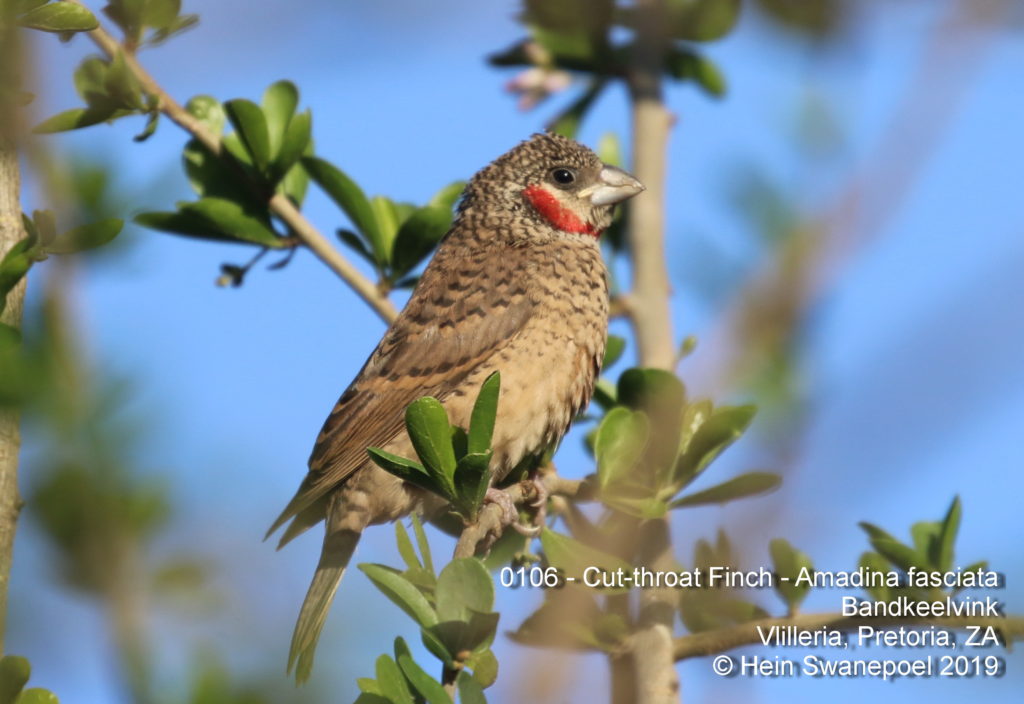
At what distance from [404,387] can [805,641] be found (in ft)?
6.33

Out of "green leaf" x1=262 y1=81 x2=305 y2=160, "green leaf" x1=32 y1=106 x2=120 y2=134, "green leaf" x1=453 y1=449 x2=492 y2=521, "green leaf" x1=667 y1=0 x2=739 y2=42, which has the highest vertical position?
"green leaf" x1=667 y1=0 x2=739 y2=42

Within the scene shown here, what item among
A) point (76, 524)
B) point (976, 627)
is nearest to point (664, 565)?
point (976, 627)

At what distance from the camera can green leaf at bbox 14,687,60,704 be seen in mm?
1913

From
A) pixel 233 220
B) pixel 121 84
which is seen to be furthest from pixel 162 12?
pixel 233 220

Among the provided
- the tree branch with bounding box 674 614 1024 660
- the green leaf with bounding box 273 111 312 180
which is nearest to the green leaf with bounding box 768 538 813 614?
the tree branch with bounding box 674 614 1024 660

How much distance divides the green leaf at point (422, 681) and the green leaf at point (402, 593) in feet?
0.31

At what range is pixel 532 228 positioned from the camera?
5.20 meters

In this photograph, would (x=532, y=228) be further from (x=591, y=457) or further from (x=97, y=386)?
(x=97, y=386)

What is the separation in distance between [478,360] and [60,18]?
2.44 meters

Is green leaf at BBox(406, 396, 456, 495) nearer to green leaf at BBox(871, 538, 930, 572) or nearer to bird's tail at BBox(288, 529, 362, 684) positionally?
green leaf at BBox(871, 538, 930, 572)

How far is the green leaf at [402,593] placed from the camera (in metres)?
2.14

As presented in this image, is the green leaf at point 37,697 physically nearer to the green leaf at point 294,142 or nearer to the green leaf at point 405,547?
the green leaf at point 405,547

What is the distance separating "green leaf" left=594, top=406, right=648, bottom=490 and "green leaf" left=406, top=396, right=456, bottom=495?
0.69 metres

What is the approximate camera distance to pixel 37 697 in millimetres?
1925
